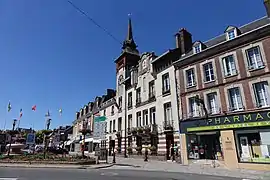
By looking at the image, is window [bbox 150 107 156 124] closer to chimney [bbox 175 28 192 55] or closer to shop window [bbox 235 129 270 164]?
chimney [bbox 175 28 192 55]

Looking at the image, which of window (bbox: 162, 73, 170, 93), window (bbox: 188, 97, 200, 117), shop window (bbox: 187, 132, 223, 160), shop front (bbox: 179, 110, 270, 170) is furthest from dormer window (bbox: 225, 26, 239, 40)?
shop window (bbox: 187, 132, 223, 160)

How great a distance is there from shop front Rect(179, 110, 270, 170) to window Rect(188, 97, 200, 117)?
0.72 m

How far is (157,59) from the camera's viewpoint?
76.7 ft

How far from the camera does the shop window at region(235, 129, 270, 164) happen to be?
13945mm

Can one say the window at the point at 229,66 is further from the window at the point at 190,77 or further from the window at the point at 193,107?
the window at the point at 193,107

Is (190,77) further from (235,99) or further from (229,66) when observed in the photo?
(235,99)

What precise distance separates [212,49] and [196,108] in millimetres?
5281

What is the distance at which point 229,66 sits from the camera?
16922 mm

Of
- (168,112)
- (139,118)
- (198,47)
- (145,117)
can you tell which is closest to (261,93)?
(198,47)

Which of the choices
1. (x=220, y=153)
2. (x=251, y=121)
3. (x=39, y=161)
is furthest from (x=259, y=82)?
(x=39, y=161)

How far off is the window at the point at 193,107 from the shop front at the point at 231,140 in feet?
2.37

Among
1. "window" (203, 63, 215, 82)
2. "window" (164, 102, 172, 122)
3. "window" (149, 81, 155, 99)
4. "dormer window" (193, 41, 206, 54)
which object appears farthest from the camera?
"window" (149, 81, 155, 99)

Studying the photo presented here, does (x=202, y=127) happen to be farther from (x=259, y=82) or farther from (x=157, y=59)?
(x=157, y=59)

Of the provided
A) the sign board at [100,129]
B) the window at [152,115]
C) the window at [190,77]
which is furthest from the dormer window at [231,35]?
the sign board at [100,129]
